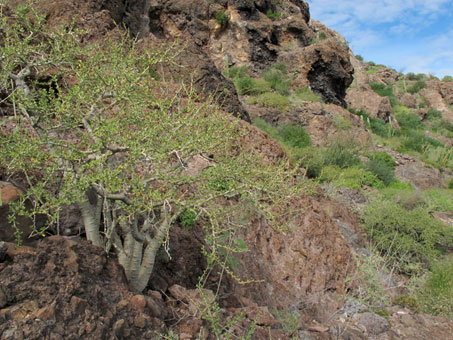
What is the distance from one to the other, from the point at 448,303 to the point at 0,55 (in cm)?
695

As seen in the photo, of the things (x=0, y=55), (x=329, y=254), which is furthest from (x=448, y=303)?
(x=0, y=55)

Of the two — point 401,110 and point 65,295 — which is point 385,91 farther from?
point 65,295

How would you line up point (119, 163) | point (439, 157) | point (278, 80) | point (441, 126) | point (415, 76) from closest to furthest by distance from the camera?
point (119, 163)
point (278, 80)
point (439, 157)
point (441, 126)
point (415, 76)

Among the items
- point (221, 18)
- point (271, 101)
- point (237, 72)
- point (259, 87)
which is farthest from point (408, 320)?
point (221, 18)

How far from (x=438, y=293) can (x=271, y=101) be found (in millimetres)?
9231

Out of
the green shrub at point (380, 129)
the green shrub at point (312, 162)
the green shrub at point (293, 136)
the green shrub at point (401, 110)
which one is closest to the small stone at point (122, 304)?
the green shrub at point (312, 162)

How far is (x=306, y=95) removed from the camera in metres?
15.1

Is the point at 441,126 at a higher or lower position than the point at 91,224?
higher

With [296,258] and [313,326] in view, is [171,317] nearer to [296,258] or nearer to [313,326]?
[313,326]

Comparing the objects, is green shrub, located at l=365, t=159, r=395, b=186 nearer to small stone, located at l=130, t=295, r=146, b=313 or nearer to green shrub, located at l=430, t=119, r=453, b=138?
small stone, located at l=130, t=295, r=146, b=313

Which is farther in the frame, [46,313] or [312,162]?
[312,162]

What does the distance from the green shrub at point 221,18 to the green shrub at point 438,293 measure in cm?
1417

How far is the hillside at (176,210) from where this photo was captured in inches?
96.3

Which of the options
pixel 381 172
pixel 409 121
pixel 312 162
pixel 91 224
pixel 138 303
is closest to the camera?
pixel 138 303
